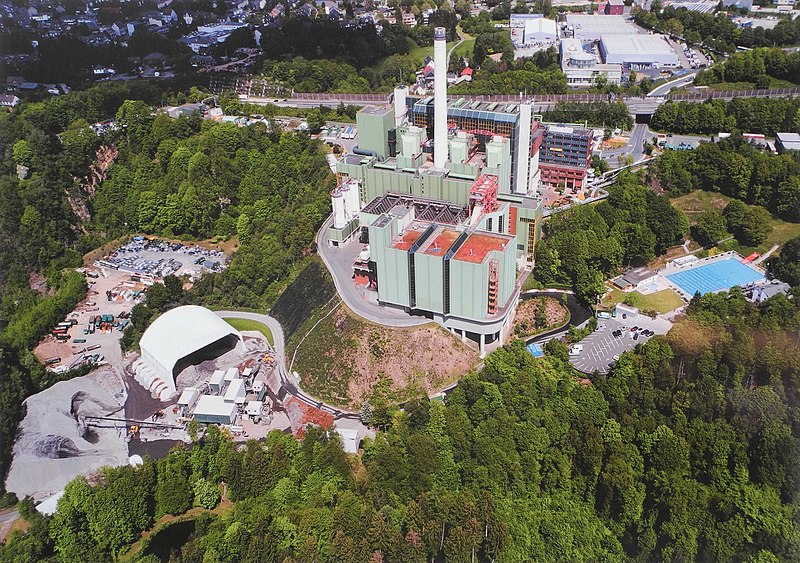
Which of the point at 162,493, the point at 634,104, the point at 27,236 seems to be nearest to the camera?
the point at 162,493

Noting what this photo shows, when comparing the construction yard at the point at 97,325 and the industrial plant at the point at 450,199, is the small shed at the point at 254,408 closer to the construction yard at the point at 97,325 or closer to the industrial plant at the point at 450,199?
the industrial plant at the point at 450,199

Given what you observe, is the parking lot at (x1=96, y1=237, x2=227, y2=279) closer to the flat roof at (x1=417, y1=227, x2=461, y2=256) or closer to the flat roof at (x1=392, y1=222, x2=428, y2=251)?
the flat roof at (x1=392, y1=222, x2=428, y2=251)

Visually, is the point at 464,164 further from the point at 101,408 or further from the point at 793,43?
the point at 793,43

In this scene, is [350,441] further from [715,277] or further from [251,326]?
[715,277]

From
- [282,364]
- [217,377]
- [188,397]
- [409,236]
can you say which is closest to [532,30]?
[409,236]

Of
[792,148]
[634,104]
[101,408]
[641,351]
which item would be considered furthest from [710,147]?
[101,408]

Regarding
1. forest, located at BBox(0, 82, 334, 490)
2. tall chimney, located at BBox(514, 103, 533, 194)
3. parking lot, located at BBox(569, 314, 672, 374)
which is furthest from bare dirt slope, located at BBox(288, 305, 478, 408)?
tall chimney, located at BBox(514, 103, 533, 194)
